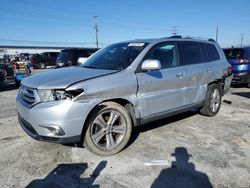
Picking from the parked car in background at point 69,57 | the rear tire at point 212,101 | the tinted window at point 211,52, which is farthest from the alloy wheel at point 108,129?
the parked car in background at point 69,57

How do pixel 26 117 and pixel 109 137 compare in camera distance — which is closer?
pixel 26 117

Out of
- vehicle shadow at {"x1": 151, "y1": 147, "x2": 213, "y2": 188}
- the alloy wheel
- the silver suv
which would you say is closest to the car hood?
the silver suv

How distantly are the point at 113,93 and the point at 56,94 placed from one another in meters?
0.82

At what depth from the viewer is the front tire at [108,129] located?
12.0ft

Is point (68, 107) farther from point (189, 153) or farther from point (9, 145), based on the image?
point (189, 153)

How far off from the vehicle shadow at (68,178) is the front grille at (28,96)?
977 mm

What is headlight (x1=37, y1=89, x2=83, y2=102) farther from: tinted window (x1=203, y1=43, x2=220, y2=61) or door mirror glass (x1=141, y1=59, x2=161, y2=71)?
tinted window (x1=203, y1=43, x2=220, y2=61)

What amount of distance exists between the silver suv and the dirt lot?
374 mm

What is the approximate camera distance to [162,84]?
4.32 meters

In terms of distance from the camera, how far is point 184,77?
477 cm

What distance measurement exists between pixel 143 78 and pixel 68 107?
A: 1346 millimetres

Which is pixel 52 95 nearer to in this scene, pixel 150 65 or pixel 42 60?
pixel 150 65

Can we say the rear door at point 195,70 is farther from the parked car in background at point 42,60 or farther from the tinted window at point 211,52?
the parked car in background at point 42,60

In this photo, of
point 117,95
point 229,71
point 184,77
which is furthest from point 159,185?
point 229,71
